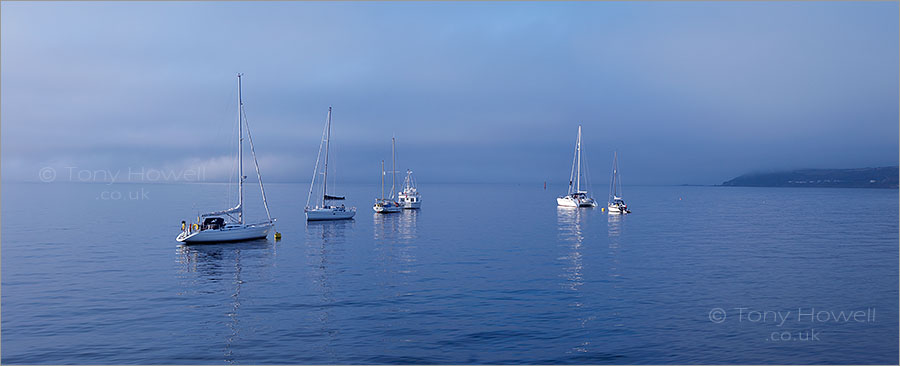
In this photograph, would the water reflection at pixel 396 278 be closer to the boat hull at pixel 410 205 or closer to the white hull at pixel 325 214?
the white hull at pixel 325 214

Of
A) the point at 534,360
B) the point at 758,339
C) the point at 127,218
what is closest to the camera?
the point at 534,360

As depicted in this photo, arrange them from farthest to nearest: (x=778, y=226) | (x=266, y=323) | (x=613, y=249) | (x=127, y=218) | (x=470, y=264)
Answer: (x=127, y=218)
(x=778, y=226)
(x=613, y=249)
(x=470, y=264)
(x=266, y=323)

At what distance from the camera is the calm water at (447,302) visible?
2125 cm

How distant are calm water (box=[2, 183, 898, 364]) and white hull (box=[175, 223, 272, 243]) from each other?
1451mm

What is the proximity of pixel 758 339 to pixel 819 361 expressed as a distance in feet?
8.64

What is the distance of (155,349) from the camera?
69.9 ft

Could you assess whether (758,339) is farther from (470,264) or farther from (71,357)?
(71,357)

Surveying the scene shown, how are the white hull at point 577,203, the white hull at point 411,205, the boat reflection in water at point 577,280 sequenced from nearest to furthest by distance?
the boat reflection in water at point 577,280, the white hull at point 411,205, the white hull at point 577,203

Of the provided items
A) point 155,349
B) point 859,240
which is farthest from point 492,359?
point 859,240

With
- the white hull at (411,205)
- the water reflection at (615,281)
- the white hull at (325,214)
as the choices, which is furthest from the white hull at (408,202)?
the water reflection at (615,281)

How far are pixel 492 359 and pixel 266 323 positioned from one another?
11036 mm

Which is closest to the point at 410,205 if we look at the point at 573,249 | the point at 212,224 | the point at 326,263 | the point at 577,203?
the point at 577,203

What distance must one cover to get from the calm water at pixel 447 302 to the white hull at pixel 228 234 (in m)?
1.45

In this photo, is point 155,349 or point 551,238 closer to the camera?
point 155,349
